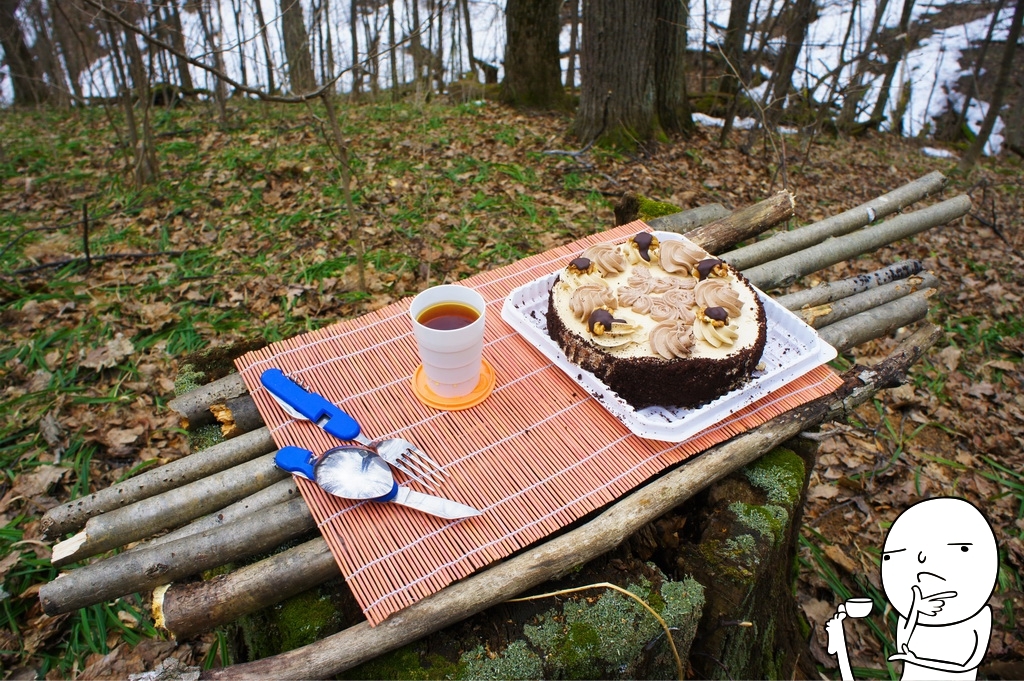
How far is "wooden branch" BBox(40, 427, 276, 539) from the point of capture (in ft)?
6.84

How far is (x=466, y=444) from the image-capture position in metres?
2.19

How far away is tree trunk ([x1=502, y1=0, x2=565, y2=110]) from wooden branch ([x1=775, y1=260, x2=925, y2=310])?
6.12 metres

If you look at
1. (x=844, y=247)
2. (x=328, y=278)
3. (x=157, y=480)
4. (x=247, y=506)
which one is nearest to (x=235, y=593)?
(x=247, y=506)

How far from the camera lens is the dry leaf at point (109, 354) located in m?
3.92

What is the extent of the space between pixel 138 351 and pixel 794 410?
13.5 feet

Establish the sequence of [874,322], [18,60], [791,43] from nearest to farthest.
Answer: [874,322] → [791,43] → [18,60]

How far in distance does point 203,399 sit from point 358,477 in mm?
905

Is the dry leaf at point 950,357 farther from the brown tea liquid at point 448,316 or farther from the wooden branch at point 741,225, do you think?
the brown tea liquid at point 448,316

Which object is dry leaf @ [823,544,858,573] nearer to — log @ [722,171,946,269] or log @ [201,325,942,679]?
log @ [201,325,942,679]

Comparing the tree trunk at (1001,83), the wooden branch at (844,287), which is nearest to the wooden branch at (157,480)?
the wooden branch at (844,287)

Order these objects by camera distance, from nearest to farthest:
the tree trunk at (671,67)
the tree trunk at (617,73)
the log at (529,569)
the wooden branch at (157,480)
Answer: the log at (529,569), the wooden branch at (157,480), the tree trunk at (617,73), the tree trunk at (671,67)

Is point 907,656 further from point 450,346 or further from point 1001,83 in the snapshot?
point 1001,83

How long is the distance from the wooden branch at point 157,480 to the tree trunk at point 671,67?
6281mm

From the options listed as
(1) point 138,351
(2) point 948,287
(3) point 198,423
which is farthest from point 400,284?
(2) point 948,287
